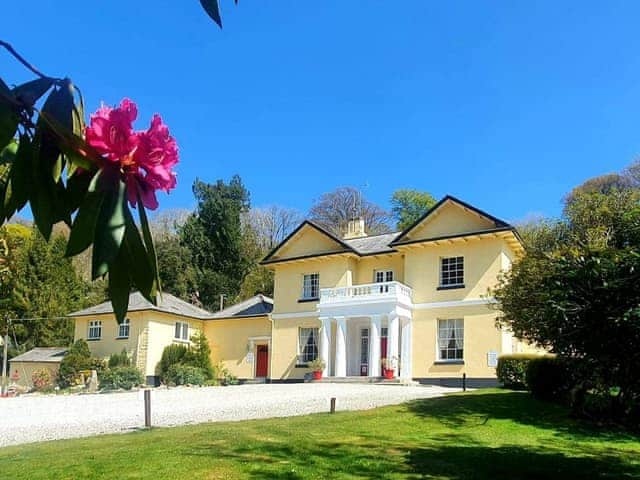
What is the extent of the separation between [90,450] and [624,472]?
8.39 meters

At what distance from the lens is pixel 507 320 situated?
57.8ft

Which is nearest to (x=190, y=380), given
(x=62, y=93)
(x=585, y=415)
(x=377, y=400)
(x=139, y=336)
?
(x=139, y=336)

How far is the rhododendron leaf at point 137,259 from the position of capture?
145 centimetres

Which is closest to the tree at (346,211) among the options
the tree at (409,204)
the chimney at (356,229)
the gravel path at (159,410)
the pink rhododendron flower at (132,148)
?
the tree at (409,204)

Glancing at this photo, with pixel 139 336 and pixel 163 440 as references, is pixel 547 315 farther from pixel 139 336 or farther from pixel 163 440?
pixel 139 336

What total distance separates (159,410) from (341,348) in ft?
46.6

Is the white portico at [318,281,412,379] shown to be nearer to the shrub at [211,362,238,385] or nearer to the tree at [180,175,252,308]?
the shrub at [211,362,238,385]

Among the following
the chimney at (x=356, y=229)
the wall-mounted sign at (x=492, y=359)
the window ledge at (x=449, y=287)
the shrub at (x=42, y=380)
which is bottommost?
the shrub at (x=42, y=380)

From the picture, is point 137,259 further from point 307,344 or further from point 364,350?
point 307,344

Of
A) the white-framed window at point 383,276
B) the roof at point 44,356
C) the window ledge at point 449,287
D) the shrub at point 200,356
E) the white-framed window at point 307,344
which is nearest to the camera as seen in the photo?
the window ledge at point 449,287

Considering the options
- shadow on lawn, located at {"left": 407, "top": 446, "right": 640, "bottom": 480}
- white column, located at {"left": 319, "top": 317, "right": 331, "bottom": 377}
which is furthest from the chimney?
shadow on lawn, located at {"left": 407, "top": 446, "right": 640, "bottom": 480}

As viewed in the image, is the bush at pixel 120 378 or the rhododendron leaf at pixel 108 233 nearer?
the rhododendron leaf at pixel 108 233

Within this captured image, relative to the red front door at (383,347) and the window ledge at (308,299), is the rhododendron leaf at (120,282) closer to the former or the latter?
the red front door at (383,347)

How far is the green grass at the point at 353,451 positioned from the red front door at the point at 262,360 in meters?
22.5
